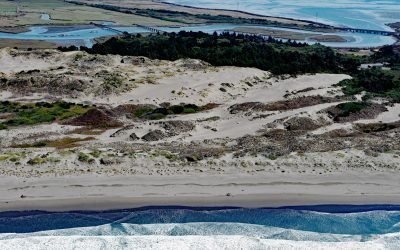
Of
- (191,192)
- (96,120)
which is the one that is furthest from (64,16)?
(191,192)

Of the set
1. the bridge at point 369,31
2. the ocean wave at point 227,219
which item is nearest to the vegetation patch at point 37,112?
A: the ocean wave at point 227,219

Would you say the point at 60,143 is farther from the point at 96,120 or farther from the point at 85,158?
the point at 96,120

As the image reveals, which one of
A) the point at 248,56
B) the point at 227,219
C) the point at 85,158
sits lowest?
the point at 227,219

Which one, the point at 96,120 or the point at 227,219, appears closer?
the point at 227,219

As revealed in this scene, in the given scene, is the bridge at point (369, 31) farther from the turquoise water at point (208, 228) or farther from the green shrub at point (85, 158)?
the green shrub at point (85, 158)

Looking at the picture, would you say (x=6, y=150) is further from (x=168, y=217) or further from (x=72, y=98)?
(x=72, y=98)

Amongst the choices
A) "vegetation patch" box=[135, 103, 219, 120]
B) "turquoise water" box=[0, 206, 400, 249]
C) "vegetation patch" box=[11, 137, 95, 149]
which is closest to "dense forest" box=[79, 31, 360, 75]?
"vegetation patch" box=[135, 103, 219, 120]
